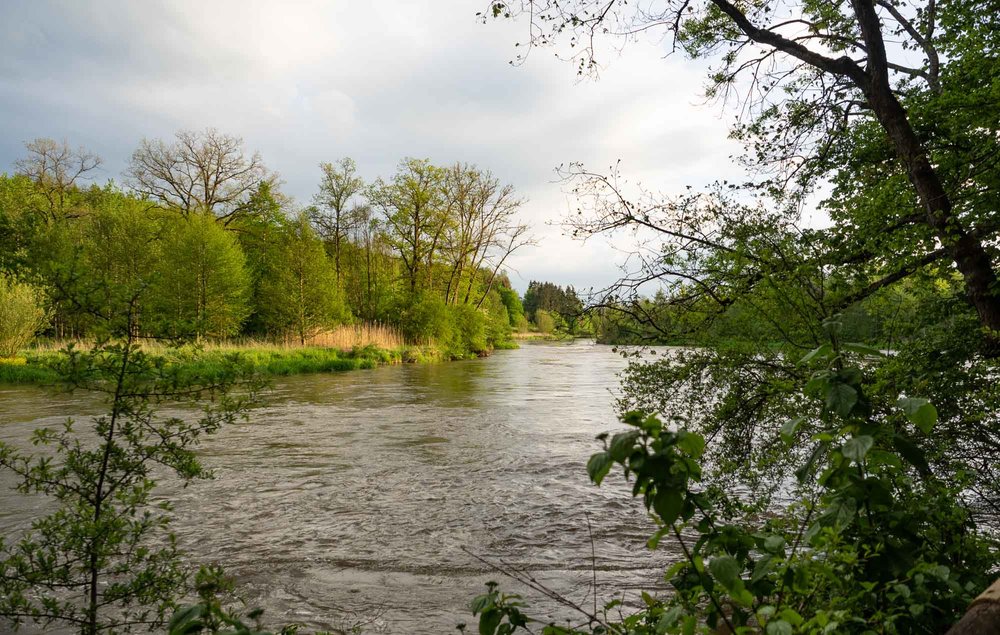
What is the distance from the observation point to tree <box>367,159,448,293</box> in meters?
32.7

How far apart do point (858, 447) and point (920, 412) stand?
0.23 meters

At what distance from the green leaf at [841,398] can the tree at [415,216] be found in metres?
31.6

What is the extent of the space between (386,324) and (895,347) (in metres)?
29.0

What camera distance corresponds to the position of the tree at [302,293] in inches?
1000

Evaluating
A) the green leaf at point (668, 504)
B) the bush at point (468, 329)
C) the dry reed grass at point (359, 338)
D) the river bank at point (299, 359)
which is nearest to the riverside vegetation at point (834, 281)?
the green leaf at point (668, 504)

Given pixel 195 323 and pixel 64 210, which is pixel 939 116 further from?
pixel 64 210

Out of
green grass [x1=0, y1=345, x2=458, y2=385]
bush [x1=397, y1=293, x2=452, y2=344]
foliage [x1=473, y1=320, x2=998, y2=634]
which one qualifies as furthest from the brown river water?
bush [x1=397, y1=293, x2=452, y2=344]

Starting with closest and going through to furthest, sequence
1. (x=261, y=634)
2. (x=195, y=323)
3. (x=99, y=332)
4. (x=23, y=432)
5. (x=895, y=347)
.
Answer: (x=261, y=634), (x=99, y=332), (x=195, y=323), (x=895, y=347), (x=23, y=432)

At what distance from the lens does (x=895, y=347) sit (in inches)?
180

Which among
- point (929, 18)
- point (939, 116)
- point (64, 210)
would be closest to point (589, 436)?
point (939, 116)

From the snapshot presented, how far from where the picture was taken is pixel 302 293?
83.8ft

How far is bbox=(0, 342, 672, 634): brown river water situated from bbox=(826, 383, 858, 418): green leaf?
250cm

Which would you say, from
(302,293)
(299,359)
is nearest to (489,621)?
(299,359)

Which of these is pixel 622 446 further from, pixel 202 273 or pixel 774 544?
pixel 202 273
